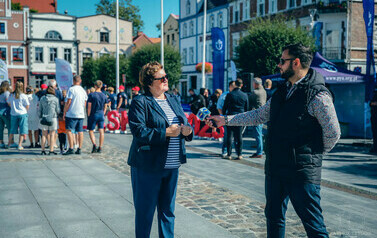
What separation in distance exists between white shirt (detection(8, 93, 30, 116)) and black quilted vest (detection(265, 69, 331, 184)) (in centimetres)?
971

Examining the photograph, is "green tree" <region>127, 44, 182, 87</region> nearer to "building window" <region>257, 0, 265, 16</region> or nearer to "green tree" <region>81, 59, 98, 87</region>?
"green tree" <region>81, 59, 98, 87</region>

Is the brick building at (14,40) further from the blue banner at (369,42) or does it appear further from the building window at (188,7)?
the blue banner at (369,42)

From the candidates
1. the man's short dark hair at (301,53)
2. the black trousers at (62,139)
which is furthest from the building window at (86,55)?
the man's short dark hair at (301,53)

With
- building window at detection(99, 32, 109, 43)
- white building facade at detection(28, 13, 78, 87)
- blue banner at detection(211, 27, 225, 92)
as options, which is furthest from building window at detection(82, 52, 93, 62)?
blue banner at detection(211, 27, 225, 92)

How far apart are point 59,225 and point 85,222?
1.00 ft

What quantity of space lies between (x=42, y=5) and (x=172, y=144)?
232 feet

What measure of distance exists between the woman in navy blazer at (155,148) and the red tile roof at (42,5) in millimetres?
69554

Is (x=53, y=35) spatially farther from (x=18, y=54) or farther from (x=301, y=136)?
(x=301, y=136)

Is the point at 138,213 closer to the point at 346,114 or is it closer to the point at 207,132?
the point at 207,132

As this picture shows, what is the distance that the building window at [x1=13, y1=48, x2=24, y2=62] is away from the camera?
54656 millimetres

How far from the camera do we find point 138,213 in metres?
3.69

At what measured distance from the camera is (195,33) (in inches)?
1988

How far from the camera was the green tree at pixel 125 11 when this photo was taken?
65069mm

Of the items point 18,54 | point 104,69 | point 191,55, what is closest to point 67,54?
point 18,54
